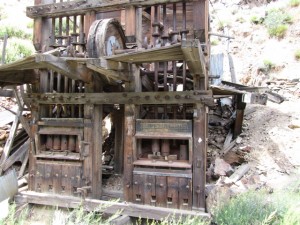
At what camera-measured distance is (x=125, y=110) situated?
476 centimetres

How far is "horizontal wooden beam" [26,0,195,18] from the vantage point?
5.02 meters

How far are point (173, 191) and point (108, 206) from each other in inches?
44.0

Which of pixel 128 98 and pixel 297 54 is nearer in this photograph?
pixel 128 98

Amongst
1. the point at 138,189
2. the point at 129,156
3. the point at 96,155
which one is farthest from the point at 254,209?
the point at 96,155

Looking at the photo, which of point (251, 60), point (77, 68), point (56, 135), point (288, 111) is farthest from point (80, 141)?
point (251, 60)

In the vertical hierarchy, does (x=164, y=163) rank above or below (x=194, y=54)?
below

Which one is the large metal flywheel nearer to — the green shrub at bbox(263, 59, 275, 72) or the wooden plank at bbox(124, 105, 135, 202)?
the wooden plank at bbox(124, 105, 135, 202)

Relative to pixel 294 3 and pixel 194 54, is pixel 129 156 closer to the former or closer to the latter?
pixel 194 54

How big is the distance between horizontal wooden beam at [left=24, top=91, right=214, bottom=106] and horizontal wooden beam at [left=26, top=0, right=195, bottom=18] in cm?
163

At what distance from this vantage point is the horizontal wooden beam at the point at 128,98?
4406mm

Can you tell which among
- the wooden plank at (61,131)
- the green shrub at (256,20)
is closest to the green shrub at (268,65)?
the green shrub at (256,20)

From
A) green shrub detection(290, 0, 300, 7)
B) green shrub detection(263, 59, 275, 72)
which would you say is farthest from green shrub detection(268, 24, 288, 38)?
green shrub detection(263, 59, 275, 72)

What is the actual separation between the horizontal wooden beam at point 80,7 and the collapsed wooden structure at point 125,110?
19 millimetres

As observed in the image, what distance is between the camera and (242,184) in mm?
5203
